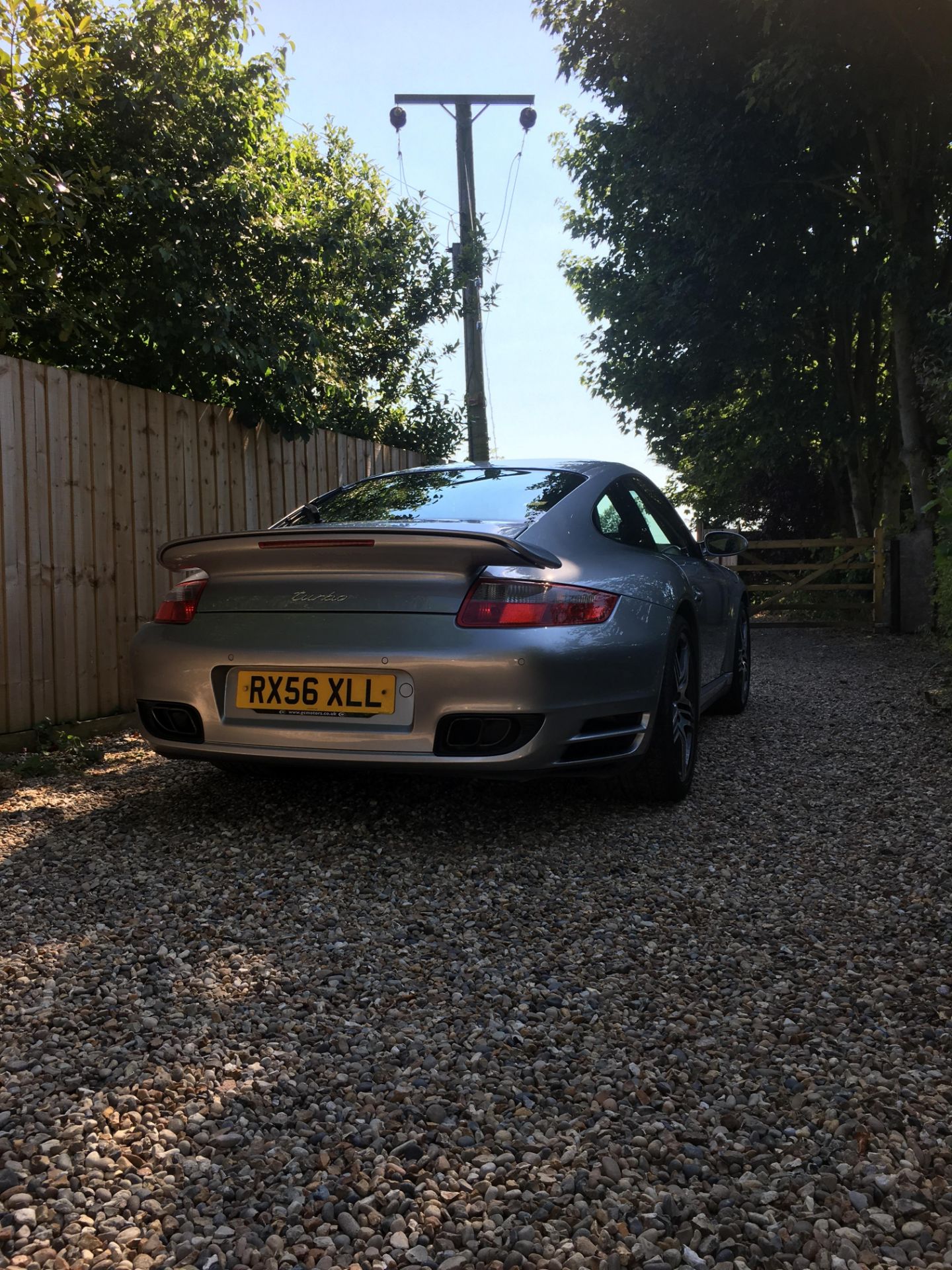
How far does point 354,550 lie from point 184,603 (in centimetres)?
75

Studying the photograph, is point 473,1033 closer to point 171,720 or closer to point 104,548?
point 171,720

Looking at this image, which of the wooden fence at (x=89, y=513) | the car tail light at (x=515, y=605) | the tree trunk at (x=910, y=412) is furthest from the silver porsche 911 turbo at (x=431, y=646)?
the tree trunk at (x=910, y=412)

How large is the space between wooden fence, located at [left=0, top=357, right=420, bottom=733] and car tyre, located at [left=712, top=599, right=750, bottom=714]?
3456 millimetres

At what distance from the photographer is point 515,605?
3.32m

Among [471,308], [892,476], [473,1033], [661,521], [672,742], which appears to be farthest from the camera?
[892,476]

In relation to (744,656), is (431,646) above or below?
above

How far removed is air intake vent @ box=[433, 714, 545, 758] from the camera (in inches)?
130

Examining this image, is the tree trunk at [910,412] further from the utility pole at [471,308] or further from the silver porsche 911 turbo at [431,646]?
the silver porsche 911 turbo at [431,646]

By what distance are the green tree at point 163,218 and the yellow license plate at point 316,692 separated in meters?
3.05

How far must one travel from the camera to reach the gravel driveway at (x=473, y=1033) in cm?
163

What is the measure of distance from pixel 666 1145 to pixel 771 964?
899 mm

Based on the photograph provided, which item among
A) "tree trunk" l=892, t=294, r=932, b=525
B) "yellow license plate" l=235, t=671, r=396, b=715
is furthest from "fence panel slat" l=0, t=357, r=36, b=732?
"tree trunk" l=892, t=294, r=932, b=525

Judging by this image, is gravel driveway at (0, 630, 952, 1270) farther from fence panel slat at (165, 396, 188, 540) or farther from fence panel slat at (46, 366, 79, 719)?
fence panel slat at (165, 396, 188, 540)

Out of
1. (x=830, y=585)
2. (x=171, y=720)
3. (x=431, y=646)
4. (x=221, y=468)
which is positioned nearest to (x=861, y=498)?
(x=830, y=585)
